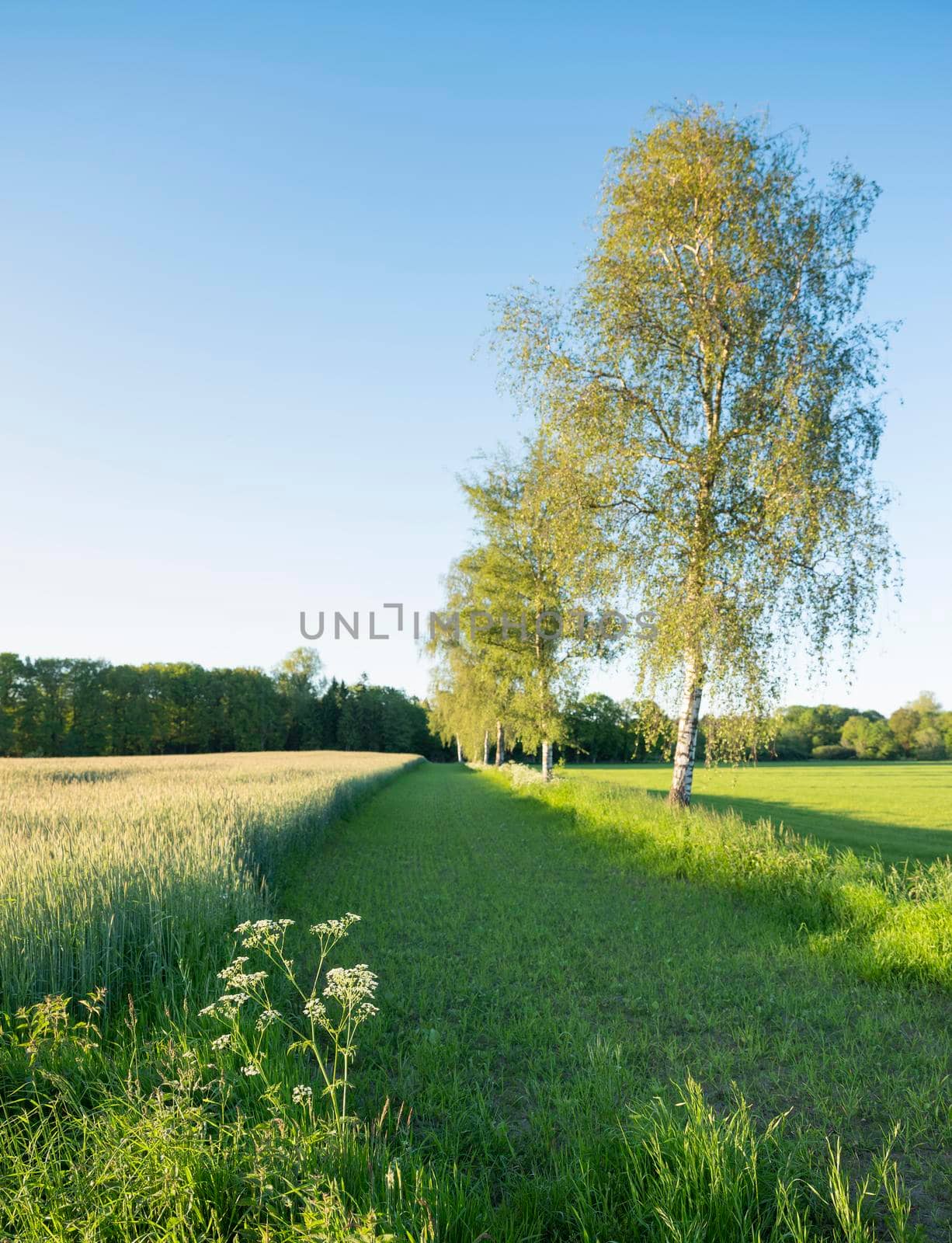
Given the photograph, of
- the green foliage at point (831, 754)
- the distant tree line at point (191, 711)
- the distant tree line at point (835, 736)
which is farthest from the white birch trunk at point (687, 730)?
the green foliage at point (831, 754)

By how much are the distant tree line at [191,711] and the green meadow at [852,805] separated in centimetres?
4920

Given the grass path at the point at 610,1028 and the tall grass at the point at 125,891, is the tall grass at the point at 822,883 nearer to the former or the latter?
the grass path at the point at 610,1028

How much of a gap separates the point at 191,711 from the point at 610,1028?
86101 mm

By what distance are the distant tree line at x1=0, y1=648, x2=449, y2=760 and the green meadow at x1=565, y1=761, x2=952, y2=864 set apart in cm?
4920

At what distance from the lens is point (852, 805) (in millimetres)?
24781

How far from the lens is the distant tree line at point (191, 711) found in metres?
68.5

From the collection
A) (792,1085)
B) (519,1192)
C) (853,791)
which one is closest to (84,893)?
(519,1192)

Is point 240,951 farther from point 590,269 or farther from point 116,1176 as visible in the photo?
point 590,269

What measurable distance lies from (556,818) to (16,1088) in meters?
14.9

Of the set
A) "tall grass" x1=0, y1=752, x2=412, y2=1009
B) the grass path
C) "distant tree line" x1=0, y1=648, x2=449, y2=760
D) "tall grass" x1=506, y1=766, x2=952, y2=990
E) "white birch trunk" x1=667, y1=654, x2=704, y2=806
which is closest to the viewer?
the grass path

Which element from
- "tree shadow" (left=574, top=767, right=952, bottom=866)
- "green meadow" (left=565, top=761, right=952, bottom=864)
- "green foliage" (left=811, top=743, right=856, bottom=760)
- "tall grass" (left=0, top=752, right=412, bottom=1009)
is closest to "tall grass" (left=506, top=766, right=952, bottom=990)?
"tree shadow" (left=574, top=767, right=952, bottom=866)

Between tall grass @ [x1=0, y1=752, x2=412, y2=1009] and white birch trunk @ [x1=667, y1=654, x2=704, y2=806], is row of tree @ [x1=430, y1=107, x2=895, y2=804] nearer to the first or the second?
white birch trunk @ [x1=667, y1=654, x2=704, y2=806]

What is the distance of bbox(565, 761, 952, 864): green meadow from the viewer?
15.4 meters

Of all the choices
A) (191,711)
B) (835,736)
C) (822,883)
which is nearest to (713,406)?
(822,883)
